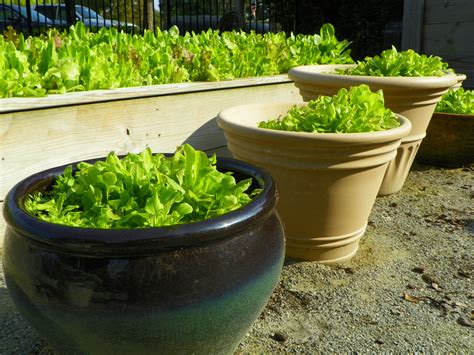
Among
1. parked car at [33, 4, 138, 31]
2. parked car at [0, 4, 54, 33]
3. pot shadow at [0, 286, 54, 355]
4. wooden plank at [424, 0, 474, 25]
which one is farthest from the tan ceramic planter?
parked car at [33, 4, 138, 31]

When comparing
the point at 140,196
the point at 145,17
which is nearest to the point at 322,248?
the point at 140,196

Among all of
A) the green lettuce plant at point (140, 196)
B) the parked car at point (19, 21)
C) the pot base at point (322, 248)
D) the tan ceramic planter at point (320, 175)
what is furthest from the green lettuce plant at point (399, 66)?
the parked car at point (19, 21)

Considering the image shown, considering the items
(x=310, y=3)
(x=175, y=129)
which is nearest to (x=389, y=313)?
(x=175, y=129)

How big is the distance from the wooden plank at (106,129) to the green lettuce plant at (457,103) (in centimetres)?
175

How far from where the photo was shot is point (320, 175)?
247cm

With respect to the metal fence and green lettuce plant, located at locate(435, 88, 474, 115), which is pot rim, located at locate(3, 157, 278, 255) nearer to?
the metal fence

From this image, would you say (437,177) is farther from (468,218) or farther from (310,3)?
(310,3)

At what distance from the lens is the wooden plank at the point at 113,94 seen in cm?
261

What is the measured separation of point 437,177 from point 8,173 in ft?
10.6

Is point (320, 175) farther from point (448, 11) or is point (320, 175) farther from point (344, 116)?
point (448, 11)

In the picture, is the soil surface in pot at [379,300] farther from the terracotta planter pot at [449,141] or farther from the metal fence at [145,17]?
the metal fence at [145,17]

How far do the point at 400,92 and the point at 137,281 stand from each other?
2.45 m

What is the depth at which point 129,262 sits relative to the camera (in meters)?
1.37

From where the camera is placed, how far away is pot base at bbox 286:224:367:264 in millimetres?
2662
